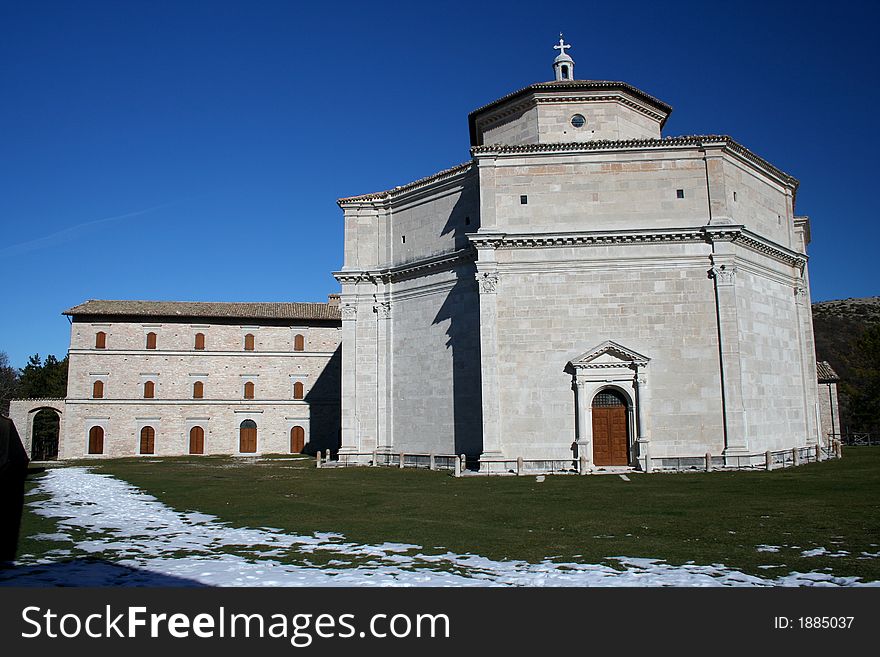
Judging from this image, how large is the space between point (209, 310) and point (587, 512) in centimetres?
4365

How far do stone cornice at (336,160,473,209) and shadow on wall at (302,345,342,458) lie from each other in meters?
20.7

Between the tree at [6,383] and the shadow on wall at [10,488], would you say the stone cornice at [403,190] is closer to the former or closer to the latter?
the shadow on wall at [10,488]

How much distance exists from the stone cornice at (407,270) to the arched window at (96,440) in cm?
2672

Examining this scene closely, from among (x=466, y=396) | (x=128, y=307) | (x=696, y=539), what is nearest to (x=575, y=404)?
(x=466, y=396)

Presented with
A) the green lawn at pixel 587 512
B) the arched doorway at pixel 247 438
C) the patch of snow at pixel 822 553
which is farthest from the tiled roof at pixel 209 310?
the patch of snow at pixel 822 553

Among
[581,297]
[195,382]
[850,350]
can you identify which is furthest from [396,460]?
[850,350]

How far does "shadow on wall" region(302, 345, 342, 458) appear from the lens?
176 feet

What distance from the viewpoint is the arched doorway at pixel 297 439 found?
5334 cm

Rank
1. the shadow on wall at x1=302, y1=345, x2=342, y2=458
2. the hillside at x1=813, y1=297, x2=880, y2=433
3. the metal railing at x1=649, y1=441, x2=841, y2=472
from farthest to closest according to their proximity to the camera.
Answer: the hillside at x1=813, y1=297, x2=880, y2=433
the shadow on wall at x1=302, y1=345, x2=342, y2=458
the metal railing at x1=649, y1=441, x2=841, y2=472

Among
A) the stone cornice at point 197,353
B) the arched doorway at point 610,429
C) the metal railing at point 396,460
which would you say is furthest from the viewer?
the stone cornice at point 197,353

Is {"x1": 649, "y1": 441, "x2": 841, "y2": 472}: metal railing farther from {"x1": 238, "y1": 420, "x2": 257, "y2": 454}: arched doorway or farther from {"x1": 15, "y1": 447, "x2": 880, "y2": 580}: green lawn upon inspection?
{"x1": 238, "y1": 420, "x2": 257, "y2": 454}: arched doorway

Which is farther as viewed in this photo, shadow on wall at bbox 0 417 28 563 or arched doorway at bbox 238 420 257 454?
arched doorway at bbox 238 420 257 454

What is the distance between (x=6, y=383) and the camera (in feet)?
277

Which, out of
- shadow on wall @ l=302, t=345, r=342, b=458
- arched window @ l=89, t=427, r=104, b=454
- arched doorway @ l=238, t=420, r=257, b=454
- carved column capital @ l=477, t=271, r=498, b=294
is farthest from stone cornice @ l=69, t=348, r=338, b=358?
carved column capital @ l=477, t=271, r=498, b=294
